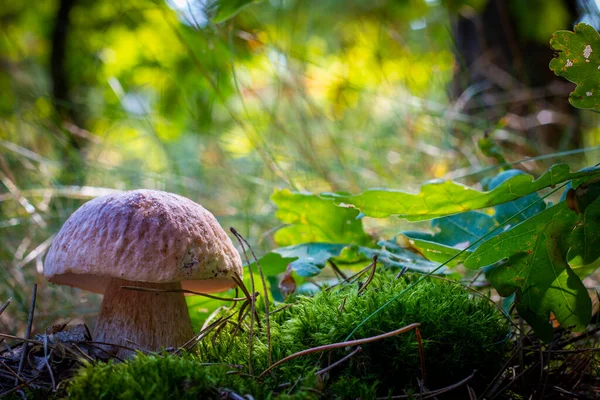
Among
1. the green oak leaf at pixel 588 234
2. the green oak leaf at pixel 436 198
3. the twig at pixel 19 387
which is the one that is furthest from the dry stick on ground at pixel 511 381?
the twig at pixel 19 387

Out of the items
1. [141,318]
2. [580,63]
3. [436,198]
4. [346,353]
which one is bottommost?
[346,353]

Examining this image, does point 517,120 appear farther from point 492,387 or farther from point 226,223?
point 492,387

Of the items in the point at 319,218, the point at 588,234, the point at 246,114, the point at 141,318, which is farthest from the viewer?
the point at 246,114

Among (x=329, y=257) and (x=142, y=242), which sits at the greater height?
(x=142, y=242)

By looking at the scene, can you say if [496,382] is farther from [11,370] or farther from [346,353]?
[11,370]

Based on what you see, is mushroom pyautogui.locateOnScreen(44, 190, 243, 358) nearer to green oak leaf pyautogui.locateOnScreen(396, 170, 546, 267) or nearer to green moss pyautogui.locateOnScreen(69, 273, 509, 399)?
green moss pyautogui.locateOnScreen(69, 273, 509, 399)

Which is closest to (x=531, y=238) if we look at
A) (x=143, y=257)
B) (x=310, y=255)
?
(x=310, y=255)

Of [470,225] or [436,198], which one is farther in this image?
[470,225]

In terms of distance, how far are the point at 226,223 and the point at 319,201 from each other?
1460 mm

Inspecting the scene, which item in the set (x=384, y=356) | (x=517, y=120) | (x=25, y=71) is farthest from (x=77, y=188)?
(x=517, y=120)

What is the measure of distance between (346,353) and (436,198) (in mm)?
490

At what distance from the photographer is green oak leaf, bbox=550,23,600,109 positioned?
3.79ft

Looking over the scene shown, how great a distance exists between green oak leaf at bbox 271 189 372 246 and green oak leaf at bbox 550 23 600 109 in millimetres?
848

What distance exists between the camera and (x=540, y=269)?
125 cm
